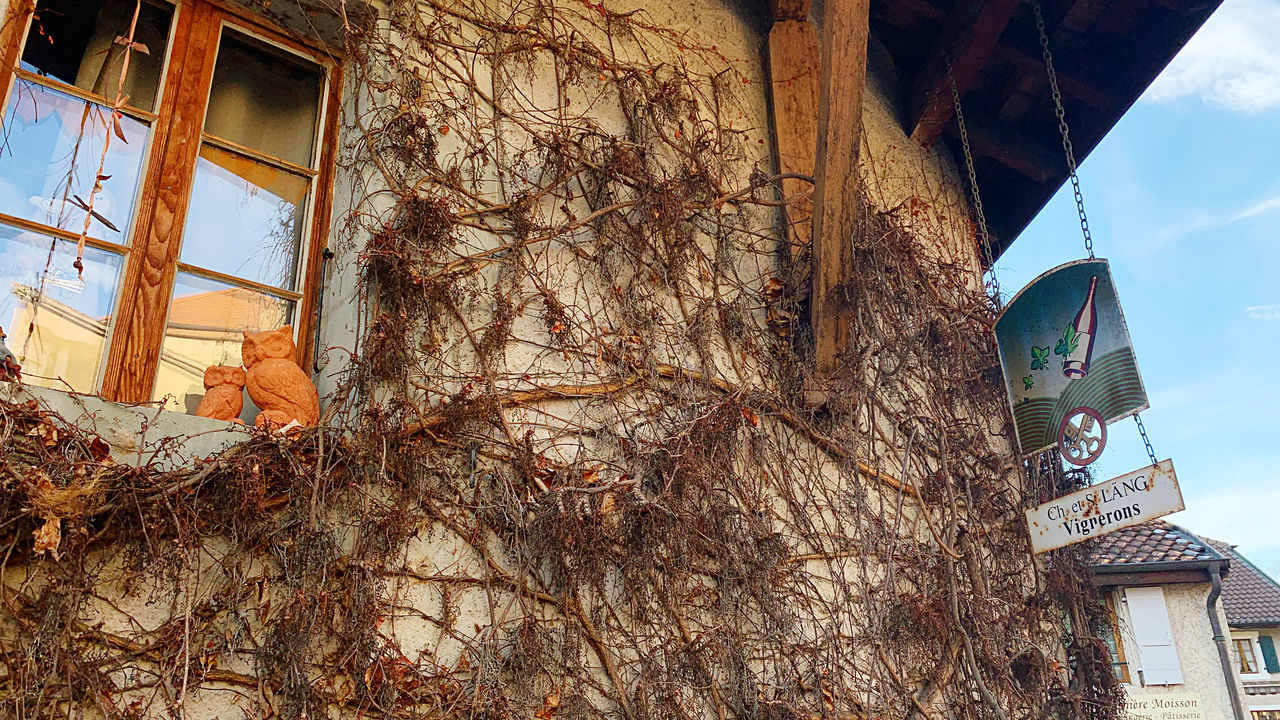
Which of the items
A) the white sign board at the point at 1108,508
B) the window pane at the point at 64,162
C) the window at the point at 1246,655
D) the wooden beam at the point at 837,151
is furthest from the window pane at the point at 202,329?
the window at the point at 1246,655

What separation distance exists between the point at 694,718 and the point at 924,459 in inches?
72.8

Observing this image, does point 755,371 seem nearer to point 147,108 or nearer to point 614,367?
point 614,367

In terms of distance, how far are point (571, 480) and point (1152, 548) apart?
1023cm

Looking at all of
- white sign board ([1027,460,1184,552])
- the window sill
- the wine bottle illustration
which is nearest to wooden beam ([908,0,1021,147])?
the wine bottle illustration

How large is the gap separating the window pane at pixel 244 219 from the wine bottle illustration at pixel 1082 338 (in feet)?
10.6

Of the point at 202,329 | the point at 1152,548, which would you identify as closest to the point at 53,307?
the point at 202,329

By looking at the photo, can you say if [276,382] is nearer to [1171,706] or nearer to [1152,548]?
[1152,548]

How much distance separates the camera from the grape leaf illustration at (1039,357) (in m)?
4.21

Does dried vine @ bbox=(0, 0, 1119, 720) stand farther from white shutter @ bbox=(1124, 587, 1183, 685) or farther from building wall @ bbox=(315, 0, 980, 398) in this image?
white shutter @ bbox=(1124, 587, 1183, 685)

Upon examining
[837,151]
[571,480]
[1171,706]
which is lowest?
[1171,706]

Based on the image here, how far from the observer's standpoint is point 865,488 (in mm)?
4094

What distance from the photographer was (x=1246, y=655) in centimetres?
1897

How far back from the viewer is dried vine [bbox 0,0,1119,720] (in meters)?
2.53

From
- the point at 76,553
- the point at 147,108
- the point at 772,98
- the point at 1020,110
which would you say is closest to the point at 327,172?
the point at 147,108
